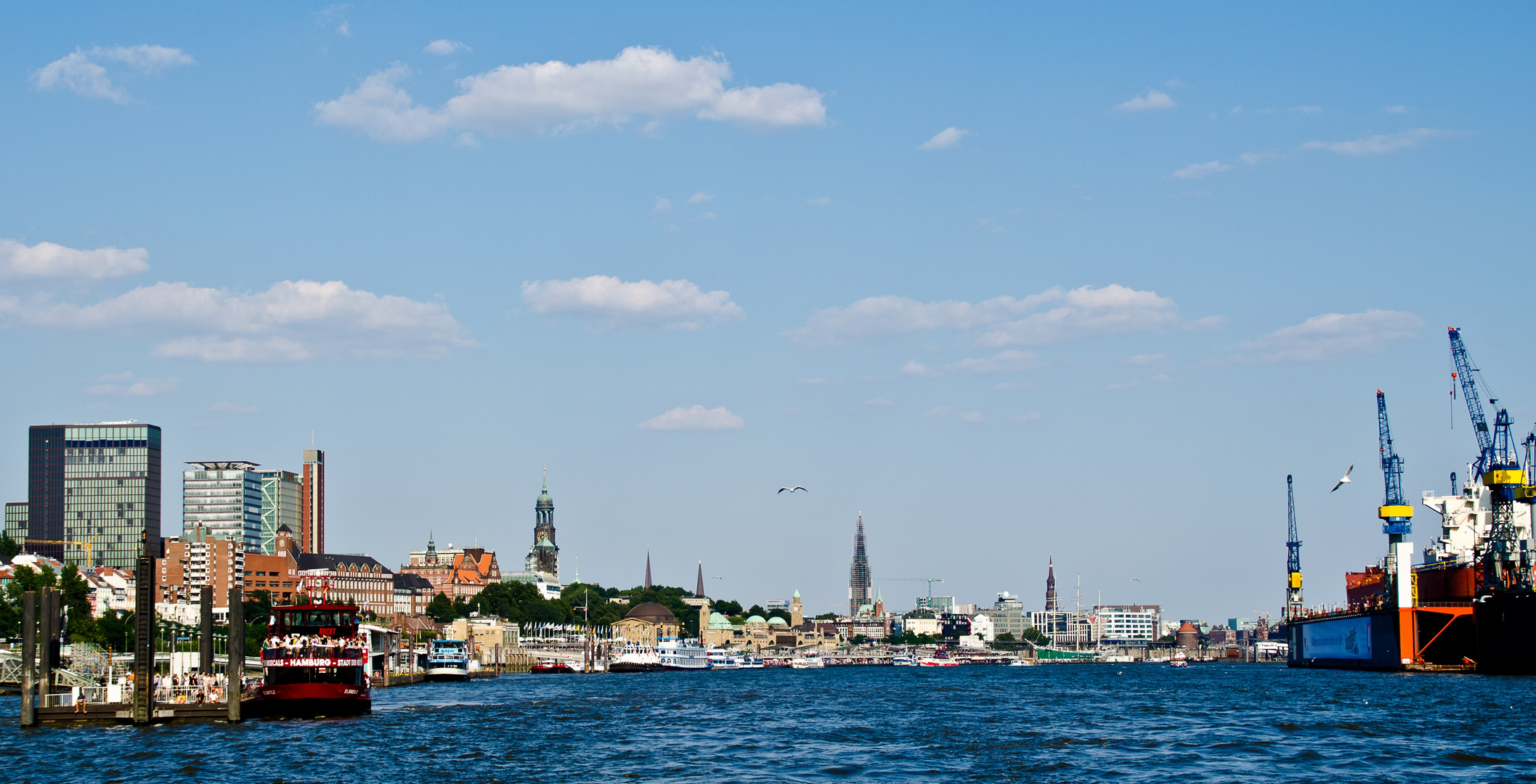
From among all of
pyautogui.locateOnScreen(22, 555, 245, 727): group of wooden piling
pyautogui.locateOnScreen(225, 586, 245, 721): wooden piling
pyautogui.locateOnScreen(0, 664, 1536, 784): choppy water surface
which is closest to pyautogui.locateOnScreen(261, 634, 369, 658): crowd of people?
pyautogui.locateOnScreen(225, 586, 245, 721): wooden piling

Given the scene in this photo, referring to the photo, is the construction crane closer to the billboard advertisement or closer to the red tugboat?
the billboard advertisement

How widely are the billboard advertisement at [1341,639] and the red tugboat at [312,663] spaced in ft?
371

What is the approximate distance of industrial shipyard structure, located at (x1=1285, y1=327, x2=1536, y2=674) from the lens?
129 meters

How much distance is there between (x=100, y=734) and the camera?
240 feet

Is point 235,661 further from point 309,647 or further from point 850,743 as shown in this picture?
point 850,743

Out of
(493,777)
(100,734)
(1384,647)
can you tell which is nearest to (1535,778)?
(493,777)

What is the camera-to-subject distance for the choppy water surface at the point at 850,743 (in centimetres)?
5850

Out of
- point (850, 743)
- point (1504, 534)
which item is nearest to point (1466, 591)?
point (1504, 534)

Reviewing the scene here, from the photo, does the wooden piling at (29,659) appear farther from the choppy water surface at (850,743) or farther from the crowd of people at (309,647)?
the crowd of people at (309,647)

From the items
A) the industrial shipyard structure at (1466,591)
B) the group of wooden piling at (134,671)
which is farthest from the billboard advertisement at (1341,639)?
the group of wooden piling at (134,671)

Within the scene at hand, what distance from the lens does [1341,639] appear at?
17738 centimetres

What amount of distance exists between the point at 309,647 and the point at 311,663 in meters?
1.17

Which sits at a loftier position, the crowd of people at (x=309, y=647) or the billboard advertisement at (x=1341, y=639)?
the crowd of people at (x=309, y=647)

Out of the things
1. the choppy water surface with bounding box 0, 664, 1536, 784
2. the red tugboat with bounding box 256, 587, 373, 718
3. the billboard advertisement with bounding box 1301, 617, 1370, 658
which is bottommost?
the billboard advertisement with bounding box 1301, 617, 1370, 658
